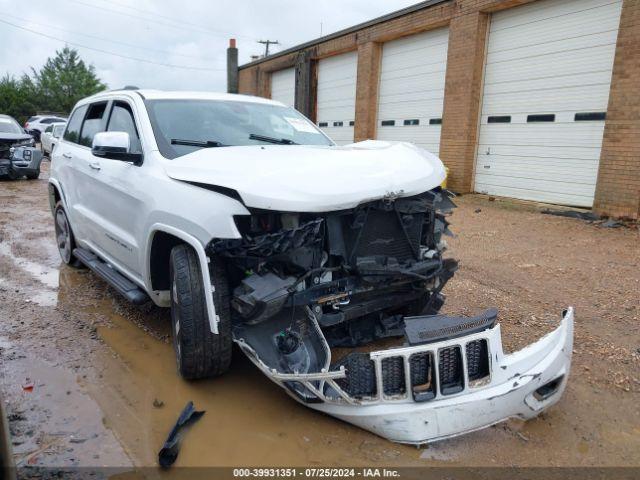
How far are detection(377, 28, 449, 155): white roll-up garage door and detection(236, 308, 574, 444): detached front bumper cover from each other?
11074 mm

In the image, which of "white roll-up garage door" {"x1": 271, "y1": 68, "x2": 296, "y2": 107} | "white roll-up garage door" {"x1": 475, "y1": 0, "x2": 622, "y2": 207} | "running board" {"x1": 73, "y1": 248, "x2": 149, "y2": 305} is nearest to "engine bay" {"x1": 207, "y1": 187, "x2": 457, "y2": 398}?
"running board" {"x1": 73, "y1": 248, "x2": 149, "y2": 305}

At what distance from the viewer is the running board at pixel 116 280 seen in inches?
153

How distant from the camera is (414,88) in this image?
45.7 ft

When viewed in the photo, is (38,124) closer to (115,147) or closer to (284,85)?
(284,85)

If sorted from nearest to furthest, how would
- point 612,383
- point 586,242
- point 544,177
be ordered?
1. point 612,383
2. point 586,242
3. point 544,177

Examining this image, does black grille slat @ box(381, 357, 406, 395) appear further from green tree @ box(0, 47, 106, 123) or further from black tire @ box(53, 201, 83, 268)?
green tree @ box(0, 47, 106, 123)

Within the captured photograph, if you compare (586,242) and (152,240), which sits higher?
(152,240)

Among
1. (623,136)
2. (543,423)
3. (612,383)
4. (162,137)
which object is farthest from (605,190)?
(162,137)

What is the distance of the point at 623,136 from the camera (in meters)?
8.89

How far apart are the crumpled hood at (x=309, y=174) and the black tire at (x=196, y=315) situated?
0.49 metres

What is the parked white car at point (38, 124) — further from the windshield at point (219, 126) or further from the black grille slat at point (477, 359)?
the black grille slat at point (477, 359)

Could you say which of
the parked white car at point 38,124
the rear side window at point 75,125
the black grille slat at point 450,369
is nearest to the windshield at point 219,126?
the rear side window at point 75,125

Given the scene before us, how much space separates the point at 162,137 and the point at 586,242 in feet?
21.3

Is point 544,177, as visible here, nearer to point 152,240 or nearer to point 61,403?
point 152,240
